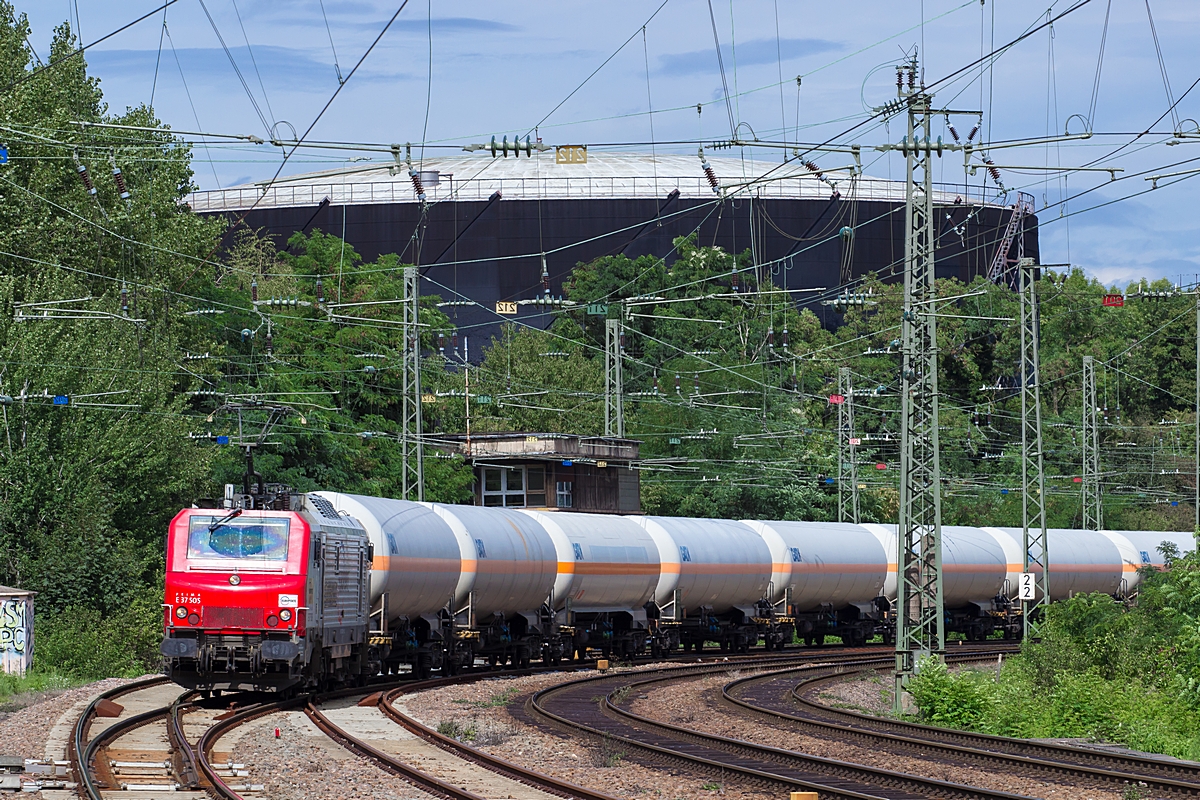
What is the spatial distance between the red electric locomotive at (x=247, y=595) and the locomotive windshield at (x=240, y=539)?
16 mm

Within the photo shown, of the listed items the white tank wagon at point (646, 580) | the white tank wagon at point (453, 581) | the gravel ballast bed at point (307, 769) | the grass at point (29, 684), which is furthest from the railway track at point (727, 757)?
the grass at point (29, 684)

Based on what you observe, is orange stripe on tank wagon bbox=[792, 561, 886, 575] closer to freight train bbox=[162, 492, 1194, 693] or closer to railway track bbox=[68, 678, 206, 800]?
freight train bbox=[162, 492, 1194, 693]

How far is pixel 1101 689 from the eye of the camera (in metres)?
27.0

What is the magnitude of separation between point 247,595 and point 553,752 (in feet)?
21.4

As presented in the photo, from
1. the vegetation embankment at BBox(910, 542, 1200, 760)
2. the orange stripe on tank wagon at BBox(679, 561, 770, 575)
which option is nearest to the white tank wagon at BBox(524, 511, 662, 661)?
the orange stripe on tank wagon at BBox(679, 561, 770, 575)

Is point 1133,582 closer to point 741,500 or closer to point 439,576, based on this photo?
point 741,500

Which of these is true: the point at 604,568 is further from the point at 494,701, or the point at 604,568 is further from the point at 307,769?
the point at 307,769

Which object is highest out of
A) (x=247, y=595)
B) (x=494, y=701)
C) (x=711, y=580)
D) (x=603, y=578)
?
(x=247, y=595)

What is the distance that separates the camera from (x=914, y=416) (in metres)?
30.6

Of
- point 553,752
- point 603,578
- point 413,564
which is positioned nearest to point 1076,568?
point 603,578

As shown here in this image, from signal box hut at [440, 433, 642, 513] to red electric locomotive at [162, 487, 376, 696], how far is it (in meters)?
36.6

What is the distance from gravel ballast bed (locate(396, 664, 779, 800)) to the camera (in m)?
17.3

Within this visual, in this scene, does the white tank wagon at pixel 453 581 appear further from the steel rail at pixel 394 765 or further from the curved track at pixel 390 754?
the steel rail at pixel 394 765

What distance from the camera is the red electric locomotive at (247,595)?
24.3 m
